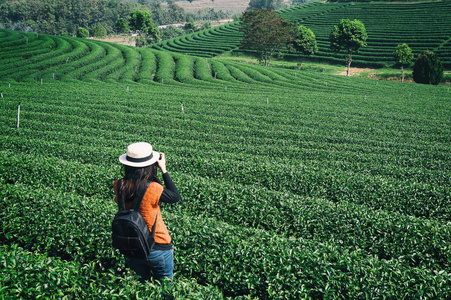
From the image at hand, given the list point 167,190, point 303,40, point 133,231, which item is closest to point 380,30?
point 303,40

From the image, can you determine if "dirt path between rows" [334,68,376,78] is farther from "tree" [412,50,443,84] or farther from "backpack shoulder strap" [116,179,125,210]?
"backpack shoulder strap" [116,179,125,210]

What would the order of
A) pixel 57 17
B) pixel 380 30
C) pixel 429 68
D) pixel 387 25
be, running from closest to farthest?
1. pixel 429 68
2. pixel 380 30
3. pixel 387 25
4. pixel 57 17

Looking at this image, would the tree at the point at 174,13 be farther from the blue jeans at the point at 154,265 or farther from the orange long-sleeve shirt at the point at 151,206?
the blue jeans at the point at 154,265

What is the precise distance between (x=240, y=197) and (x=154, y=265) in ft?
16.1

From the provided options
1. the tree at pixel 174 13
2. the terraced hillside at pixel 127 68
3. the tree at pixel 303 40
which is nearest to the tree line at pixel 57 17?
the tree at pixel 174 13

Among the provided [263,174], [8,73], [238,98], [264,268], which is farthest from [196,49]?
[264,268]

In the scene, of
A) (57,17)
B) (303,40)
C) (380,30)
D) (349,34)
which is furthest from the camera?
(57,17)

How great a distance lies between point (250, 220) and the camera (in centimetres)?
939

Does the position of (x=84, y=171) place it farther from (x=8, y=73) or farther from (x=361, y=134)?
(x=8, y=73)

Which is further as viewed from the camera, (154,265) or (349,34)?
(349,34)

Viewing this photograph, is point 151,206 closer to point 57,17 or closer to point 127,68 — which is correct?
point 127,68

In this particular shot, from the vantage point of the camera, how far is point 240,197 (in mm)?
9992

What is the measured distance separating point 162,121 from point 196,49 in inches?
2949

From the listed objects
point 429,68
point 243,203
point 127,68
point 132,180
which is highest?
point 429,68
